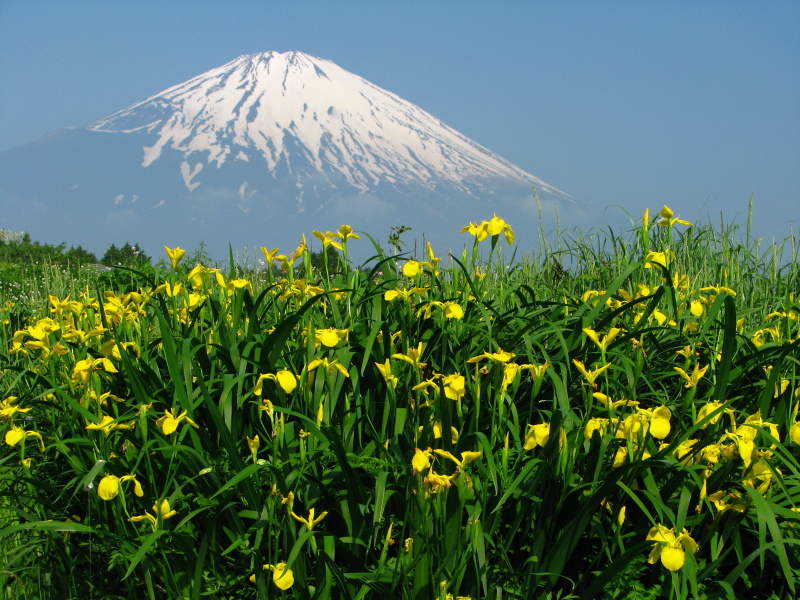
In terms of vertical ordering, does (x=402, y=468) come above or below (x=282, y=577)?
above

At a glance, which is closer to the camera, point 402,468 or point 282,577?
point 282,577

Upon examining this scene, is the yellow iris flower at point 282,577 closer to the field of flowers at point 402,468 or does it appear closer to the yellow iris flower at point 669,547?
the field of flowers at point 402,468

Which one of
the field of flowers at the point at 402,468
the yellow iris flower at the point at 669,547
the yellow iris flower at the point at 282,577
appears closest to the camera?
the yellow iris flower at the point at 669,547

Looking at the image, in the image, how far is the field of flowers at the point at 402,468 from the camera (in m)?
1.76

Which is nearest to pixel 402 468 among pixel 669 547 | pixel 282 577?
pixel 282 577

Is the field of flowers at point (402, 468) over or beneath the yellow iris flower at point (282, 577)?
over

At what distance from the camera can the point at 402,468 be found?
201 cm

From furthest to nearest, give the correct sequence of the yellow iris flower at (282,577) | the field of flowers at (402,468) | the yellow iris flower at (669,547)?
the field of flowers at (402,468) < the yellow iris flower at (282,577) < the yellow iris flower at (669,547)

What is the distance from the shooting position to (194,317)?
8.93ft

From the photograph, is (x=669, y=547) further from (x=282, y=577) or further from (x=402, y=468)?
(x=282, y=577)

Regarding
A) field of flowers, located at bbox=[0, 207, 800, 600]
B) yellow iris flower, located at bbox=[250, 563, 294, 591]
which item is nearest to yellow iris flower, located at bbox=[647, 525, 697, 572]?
field of flowers, located at bbox=[0, 207, 800, 600]

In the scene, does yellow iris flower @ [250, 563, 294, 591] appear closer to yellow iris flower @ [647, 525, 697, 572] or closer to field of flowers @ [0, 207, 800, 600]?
field of flowers @ [0, 207, 800, 600]

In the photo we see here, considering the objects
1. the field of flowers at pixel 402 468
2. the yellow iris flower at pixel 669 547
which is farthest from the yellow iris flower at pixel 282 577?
the yellow iris flower at pixel 669 547

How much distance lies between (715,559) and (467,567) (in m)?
0.68
